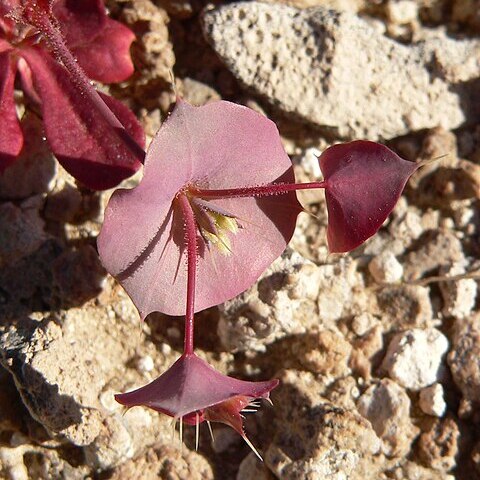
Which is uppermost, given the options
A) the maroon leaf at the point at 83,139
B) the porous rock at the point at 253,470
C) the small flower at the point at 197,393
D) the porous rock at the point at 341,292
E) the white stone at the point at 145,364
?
the maroon leaf at the point at 83,139

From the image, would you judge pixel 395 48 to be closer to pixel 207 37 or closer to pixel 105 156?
pixel 207 37

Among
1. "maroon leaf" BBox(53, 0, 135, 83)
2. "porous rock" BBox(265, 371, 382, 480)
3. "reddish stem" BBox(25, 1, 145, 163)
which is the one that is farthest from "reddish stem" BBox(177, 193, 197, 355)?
"maroon leaf" BBox(53, 0, 135, 83)

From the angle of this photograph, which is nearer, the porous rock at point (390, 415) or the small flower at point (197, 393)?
the small flower at point (197, 393)

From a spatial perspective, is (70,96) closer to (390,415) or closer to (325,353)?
(325,353)

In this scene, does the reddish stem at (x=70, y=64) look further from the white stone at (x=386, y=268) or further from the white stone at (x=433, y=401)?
the white stone at (x=433, y=401)

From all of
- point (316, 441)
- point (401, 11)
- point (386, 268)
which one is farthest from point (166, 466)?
point (401, 11)

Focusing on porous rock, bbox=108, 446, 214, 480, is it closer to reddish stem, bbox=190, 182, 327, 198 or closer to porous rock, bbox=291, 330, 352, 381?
porous rock, bbox=291, 330, 352, 381

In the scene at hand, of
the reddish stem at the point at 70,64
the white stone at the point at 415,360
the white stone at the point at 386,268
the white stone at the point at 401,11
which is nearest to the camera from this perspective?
the reddish stem at the point at 70,64

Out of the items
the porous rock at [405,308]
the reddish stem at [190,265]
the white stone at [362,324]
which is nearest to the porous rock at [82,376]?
the reddish stem at [190,265]
